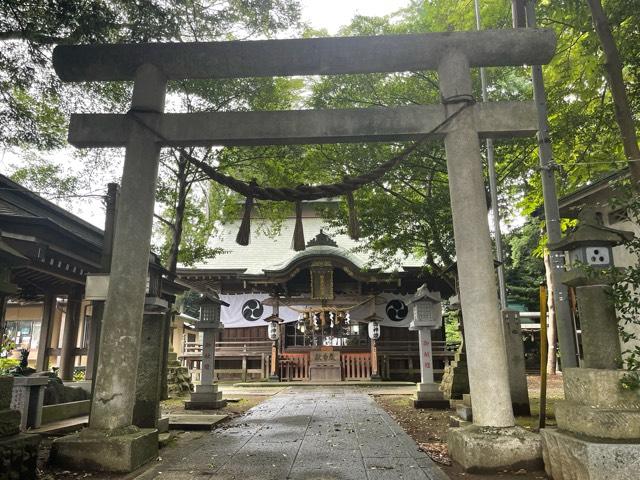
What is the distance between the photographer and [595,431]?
140 inches

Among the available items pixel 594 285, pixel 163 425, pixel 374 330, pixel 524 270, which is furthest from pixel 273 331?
pixel 524 270

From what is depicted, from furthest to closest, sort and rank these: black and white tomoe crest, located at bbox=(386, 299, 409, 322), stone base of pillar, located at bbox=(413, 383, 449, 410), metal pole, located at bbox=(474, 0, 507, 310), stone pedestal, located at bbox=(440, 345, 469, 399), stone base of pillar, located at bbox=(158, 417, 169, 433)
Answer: black and white tomoe crest, located at bbox=(386, 299, 409, 322)
stone pedestal, located at bbox=(440, 345, 469, 399)
metal pole, located at bbox=(474, 0, 507, 310)
stone base of pillar, located at bbox=(413, 383, 449, 410)
stone base of pillar, located at bbox=(158, 417, 169, 433)

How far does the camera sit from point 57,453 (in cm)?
437

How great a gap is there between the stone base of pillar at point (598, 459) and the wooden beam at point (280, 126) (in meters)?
3.35

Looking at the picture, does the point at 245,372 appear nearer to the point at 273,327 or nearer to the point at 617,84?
the point at 273,327

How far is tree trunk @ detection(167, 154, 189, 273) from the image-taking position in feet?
38.2

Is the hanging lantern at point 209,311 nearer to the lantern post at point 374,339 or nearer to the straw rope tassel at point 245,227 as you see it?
the straw rope tassel at point 245,227

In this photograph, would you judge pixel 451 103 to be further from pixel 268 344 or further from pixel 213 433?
pixel 268 344

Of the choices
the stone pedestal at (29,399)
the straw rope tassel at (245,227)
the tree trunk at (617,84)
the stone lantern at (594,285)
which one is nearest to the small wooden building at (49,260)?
the stone pedestal at (29,399)

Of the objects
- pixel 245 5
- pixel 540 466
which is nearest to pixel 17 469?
pixel 540 466

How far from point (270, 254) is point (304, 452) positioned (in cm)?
1621

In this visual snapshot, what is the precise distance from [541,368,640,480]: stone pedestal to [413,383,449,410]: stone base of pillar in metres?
5.80

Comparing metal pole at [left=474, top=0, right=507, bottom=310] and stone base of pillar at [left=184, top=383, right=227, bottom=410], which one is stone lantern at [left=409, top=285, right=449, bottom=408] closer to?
metal pole at [left=474, top=0, right=507, bottom=310]

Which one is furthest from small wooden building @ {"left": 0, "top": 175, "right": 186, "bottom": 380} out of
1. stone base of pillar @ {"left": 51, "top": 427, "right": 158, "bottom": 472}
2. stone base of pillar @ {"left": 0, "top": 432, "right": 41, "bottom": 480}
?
stone base of pillar @ {"left": 51, "top": 427, "right": 158, "bottom": 472}
